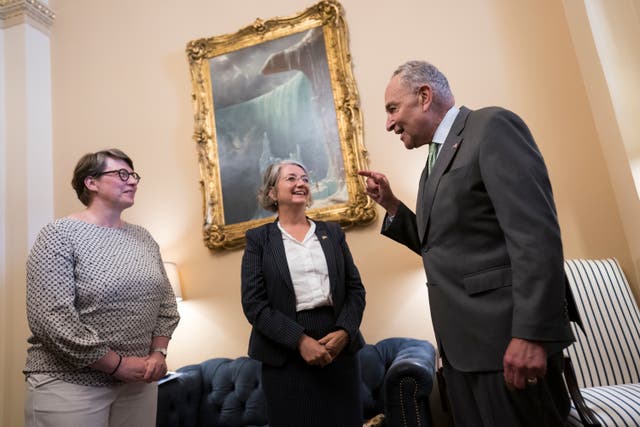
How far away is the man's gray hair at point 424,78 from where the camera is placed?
64.6 inches

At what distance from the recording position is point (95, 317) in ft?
6.24

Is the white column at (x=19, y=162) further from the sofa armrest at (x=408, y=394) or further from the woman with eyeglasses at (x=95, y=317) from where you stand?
the sofa armrest at (x=408, y=394)

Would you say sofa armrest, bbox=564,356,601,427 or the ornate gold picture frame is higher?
the ornate gold picture frame

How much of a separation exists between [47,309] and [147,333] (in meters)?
0.42

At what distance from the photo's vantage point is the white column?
3957mm

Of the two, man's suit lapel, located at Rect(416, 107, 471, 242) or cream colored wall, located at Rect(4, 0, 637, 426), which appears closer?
man's suit lapel, located at Rect(416, 107, 471, 242)

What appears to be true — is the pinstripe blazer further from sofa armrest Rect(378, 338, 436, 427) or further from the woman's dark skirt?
sofa armrest Rect(378, 338, 436, 427)

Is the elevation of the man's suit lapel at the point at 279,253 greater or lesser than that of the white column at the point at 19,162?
lesser

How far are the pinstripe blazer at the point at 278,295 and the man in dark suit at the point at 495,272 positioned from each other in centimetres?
65

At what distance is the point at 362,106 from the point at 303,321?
216cm

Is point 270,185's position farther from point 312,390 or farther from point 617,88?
point 617,88

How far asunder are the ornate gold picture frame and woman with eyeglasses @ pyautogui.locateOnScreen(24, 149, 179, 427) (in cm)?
168

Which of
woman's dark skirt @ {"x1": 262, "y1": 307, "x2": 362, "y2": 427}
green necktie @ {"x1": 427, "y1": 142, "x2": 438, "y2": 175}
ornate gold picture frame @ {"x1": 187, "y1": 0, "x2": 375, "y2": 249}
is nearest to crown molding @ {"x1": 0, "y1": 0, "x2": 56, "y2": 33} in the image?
ornate gold picture frame @ {"x1": 187, "y1": 0, "x2": 375, "y2": 249}

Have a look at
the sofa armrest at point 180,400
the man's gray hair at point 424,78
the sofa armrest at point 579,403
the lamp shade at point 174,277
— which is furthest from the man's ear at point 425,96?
the lamp shade at point 174,277
